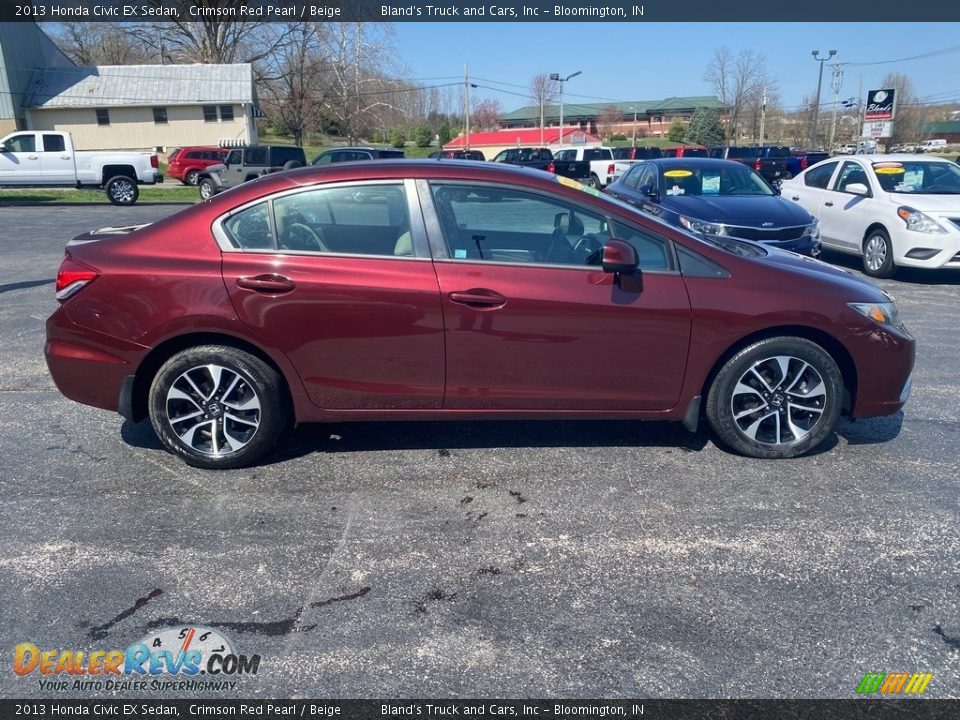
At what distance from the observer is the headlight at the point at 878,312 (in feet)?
13.5

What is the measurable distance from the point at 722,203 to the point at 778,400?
6.11 metres

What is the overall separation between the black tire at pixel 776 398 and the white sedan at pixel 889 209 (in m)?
6.65

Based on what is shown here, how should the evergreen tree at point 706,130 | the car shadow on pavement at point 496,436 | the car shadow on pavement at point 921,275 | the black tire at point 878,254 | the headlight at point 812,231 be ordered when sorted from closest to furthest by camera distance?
the car shadow on pavement at point 496,436 < the headlight at point 812,231 < the black tire at point 878,254 < the car shadow on pavement at point 921,275 < the evergreen tree at point 706,130

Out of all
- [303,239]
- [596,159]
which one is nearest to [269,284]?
[303,239]

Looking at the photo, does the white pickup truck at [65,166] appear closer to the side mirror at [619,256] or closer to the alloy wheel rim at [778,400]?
the side mirror at [619,256]

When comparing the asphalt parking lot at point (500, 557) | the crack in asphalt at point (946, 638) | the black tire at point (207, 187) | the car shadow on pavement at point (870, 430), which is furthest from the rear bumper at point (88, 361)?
the black tire at point (207, 187)

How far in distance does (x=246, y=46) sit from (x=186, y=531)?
5945 centimetres

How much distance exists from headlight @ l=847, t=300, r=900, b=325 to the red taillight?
412cm

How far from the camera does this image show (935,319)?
25.6 feet

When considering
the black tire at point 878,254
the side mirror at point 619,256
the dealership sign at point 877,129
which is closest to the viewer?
the side mirror at point 619,256

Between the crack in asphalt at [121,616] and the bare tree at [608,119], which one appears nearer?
the crack in asphalt at [121,616]

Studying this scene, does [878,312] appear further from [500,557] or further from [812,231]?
[812,231]

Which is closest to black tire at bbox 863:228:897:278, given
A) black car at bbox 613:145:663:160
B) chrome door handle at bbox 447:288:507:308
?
chrome door handle at bbox 447:288:507:308

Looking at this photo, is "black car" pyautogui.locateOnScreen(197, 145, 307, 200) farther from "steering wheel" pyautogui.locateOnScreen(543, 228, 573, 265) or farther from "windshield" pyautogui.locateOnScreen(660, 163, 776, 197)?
"steering wheel" pyautogui.locateOnScreen(543, 228, 573, 265)
